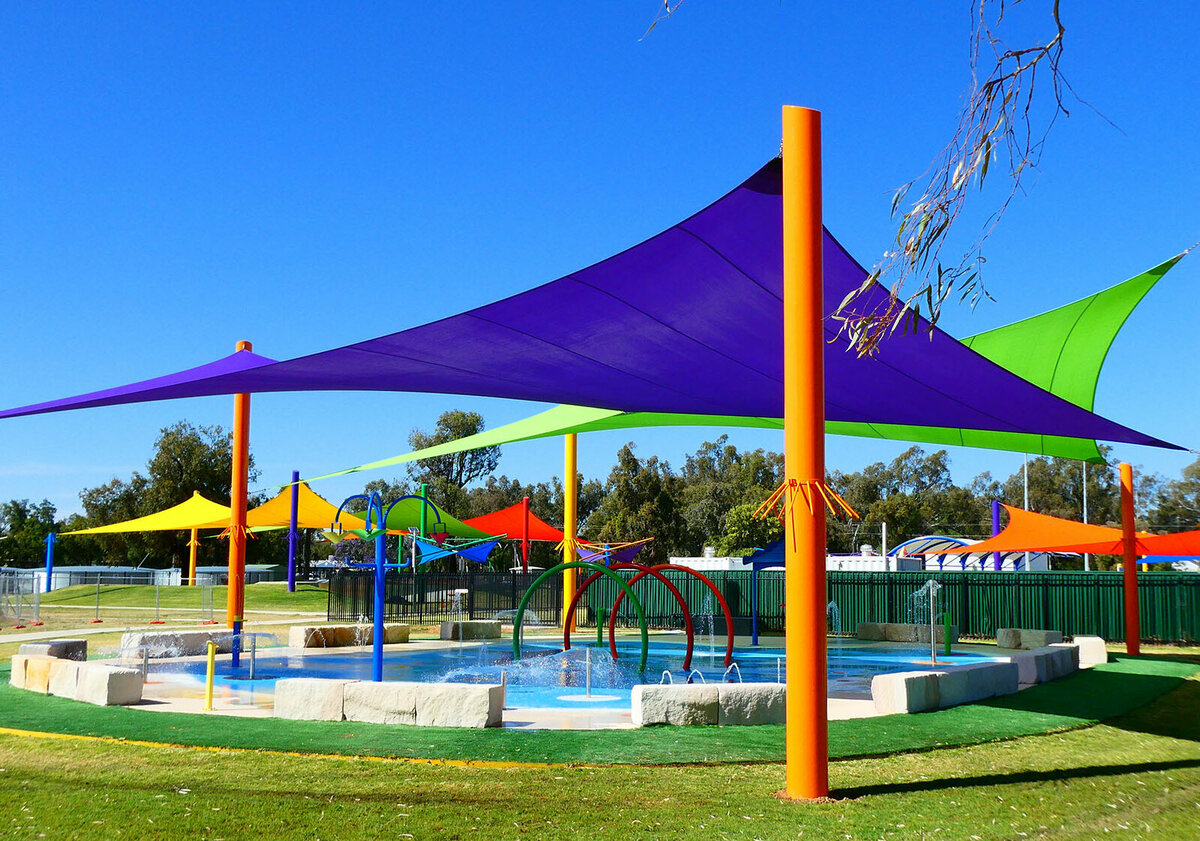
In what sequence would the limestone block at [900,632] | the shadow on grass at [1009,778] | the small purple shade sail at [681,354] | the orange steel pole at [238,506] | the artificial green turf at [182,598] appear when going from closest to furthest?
the shadow on grass at [1009,778], the small purple shade sail at [681,354], the orange steel pole at [238,506], the limestone block at [900,632], the artificial green turf at [182,598]

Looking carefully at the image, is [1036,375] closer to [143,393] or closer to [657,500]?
[143,393]

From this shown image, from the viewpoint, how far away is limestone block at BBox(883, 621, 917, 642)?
20.1 meters

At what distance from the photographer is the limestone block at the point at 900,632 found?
65.8 feet

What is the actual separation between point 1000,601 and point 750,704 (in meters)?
15.7

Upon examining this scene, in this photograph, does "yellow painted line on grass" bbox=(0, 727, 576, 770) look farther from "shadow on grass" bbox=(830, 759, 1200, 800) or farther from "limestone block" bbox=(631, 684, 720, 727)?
"shadow on grass" bbox=(830, 759, 1200, 800)

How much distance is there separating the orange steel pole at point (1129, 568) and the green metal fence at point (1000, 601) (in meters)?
4.44

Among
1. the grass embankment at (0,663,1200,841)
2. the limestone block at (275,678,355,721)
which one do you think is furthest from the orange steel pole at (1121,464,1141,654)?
the limestone block at (275,678,355,721)

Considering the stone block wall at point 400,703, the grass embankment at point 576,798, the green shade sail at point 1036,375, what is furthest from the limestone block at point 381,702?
the green shade sail at point 1036,375

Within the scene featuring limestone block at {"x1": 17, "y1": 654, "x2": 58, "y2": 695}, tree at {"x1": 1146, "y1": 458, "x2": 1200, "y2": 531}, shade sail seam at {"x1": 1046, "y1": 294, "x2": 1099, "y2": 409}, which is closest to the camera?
limestone block at {"x1": 17, "y1": 654, "x2": 58, "y2": 695}

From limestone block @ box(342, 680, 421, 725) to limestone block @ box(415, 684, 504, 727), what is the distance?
0.08 m

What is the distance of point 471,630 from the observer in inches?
739

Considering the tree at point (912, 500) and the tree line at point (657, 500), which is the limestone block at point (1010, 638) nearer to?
the tree line at point (657, 500)

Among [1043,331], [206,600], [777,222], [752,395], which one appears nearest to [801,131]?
[777,222]

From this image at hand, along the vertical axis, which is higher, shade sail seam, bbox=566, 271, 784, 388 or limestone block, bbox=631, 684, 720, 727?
shade sail seam, bbox=566, 271, 784, 388
